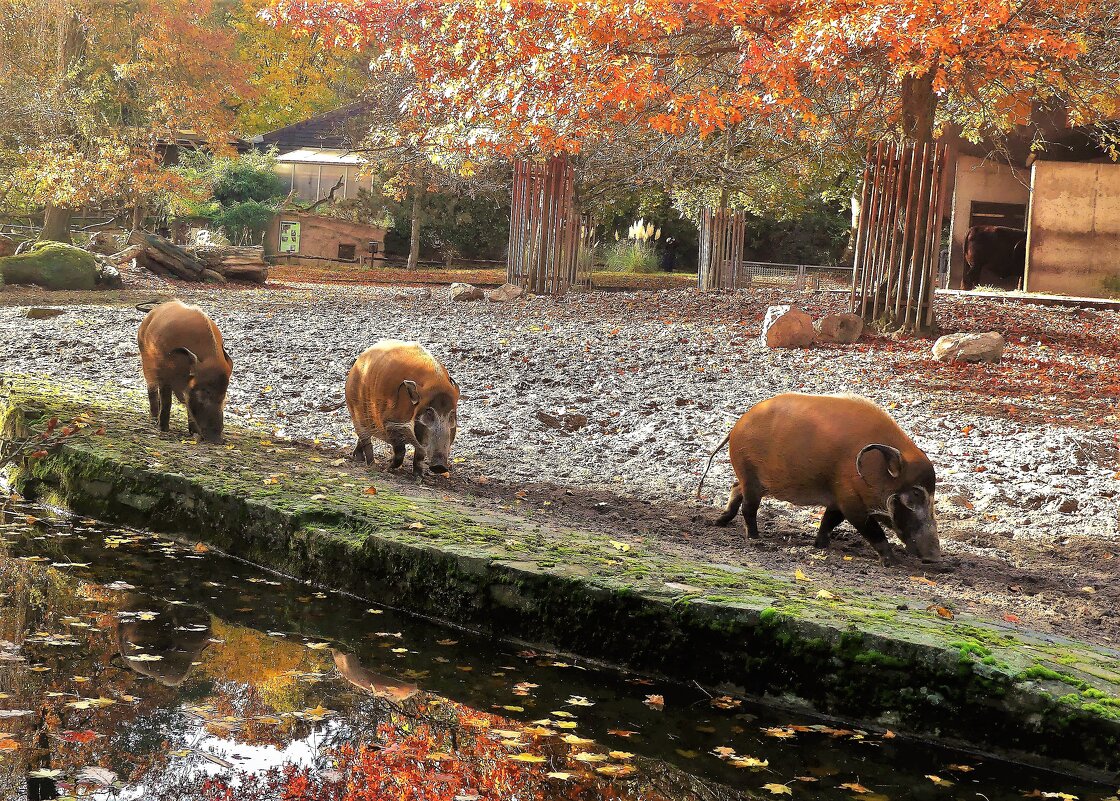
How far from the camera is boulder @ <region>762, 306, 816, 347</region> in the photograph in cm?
1275

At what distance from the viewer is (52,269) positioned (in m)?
20.1

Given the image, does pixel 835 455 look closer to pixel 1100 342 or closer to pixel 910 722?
pixel 910 722

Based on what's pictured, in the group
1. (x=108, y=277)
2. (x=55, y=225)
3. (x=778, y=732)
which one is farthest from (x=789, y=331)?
(x=55, y=225)

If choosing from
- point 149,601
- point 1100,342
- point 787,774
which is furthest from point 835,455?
point 1100,342

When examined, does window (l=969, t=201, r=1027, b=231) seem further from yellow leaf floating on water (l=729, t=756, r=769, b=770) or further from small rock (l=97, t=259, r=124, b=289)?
yellow leaf floating on water (l=729, t=756, r=769, b=770)

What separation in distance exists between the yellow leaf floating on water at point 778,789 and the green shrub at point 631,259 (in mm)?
27652

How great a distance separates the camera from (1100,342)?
13172 mm

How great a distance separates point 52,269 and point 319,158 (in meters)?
20.4

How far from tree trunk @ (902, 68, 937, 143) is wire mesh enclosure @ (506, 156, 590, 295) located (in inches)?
257

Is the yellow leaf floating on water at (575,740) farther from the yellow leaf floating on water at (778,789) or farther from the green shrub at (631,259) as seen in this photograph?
the green shrub at (631,259)

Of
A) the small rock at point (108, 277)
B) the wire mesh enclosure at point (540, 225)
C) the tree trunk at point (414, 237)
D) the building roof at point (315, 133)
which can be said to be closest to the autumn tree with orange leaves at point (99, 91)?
the small rock at point (108, 277)

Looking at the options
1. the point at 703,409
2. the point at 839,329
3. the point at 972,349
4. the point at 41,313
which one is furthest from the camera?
the point at 41,313

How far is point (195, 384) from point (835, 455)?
4.32m

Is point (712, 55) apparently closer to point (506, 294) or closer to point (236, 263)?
point (506, 294)
